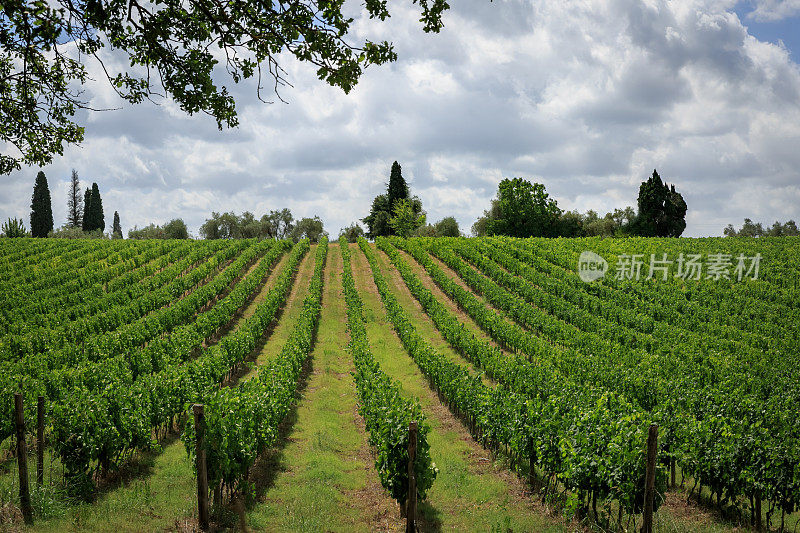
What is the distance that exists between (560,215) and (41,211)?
276 feet

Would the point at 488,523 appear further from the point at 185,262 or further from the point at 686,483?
the point at 185,262

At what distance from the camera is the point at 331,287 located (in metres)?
43.6

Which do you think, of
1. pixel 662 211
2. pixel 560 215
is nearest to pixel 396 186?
pixel 560 215

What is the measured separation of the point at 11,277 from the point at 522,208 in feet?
220

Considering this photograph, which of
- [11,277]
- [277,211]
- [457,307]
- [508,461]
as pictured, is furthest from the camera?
[277,211]

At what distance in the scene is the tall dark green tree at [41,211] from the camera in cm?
8025

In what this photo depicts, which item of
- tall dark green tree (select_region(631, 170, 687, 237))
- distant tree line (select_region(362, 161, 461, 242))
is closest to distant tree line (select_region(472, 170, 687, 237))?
tall dark green tree (select_region(631, 170, 687, 237))

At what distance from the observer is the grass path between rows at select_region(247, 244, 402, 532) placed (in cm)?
Result: 1027

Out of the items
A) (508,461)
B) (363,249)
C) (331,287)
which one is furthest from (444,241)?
(508,461)

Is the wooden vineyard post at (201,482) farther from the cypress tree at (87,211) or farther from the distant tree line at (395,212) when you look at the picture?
the cypress tree at (87,211)

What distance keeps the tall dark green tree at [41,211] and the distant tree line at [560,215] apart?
70.8m

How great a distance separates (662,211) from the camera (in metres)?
76.5

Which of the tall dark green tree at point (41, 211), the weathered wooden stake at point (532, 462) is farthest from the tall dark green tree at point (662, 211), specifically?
the tall dark green tree at point (41, 211)

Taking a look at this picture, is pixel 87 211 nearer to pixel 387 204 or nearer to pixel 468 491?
pixel 387 204
